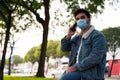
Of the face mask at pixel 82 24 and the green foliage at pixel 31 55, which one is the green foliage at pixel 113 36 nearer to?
the face mask at pixel 82 24

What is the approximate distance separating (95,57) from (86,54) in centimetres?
18

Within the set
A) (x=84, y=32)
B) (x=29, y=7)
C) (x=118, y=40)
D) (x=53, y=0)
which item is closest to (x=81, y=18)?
(x=84, y=32)

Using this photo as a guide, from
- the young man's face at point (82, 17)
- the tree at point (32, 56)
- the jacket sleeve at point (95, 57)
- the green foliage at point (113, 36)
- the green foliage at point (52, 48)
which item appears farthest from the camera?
the tree at point (32, 56)

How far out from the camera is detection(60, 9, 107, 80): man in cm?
475

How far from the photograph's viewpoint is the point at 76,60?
504 cm

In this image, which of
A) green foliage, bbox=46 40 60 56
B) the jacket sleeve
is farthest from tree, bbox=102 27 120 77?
the jacket sleeve

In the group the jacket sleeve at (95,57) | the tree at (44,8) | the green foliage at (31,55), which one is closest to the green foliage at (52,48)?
the green foliage at (31,55)

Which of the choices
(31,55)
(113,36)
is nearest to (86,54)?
(113,36)

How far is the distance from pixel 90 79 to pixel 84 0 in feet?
88.8

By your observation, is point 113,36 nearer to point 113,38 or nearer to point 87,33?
point 113,38

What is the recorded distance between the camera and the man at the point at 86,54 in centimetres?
475

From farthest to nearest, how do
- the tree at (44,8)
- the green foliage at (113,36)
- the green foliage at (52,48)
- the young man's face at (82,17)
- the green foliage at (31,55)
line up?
1. the green foliage at (31,55)
2. the green foliage at (52,48)
3. the green foliage at (113,36)
4. the tree at (44,8)
5. the young man's face at (82,17)

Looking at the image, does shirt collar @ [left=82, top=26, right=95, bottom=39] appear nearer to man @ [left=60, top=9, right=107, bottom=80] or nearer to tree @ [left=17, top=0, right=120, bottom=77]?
man @ [left=60, top=9, right=107, bottom=80]

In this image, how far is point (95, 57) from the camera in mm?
4727
